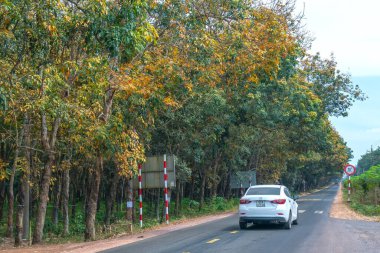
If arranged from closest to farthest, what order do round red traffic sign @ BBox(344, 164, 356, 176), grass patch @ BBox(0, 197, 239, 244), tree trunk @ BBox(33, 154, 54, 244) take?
tree trunk @ BBox(33, 154, 54, 244) < grass patch @ BBox(0, 197, 239, 244) < round red traffic sign @ BBox(344, 164, 356, 176)

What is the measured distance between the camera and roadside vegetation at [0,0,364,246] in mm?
13539

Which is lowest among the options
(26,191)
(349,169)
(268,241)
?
(268,241)

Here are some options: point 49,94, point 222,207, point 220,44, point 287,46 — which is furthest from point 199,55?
point 222,207

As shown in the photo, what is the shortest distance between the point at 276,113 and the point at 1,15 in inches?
825

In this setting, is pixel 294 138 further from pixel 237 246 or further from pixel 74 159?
pixel 237 246

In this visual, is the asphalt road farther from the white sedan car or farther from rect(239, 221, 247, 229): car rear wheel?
the white sedan car

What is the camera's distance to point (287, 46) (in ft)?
69.4

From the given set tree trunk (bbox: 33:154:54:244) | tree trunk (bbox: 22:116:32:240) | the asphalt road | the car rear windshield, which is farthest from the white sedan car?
tree trunk (bbox: 22:116:32:240)

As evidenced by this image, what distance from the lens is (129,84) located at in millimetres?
17094

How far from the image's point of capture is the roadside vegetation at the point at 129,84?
13539mm

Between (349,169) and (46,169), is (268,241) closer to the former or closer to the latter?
(46,169)

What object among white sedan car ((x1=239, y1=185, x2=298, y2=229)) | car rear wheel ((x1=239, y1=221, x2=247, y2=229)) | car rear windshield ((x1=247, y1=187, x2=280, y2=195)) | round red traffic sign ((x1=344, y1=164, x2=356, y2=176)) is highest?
round red traffic sign ((x1=344, y1=164, x2=356, y2=176))

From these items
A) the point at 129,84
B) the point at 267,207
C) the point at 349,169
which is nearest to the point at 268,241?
the point at 267,207

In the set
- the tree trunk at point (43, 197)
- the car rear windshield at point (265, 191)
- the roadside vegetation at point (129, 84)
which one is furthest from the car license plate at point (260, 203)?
the tree trunk at point (43, 197)
